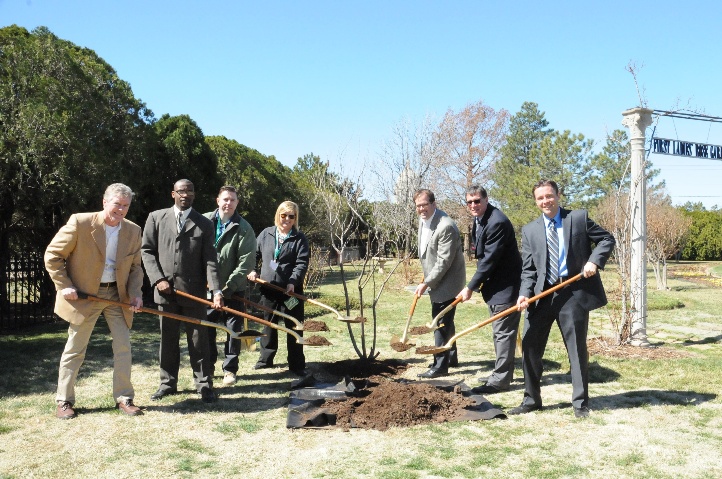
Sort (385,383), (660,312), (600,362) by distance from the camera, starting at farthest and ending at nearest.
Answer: (660,312) → (600,362) → (385,383)

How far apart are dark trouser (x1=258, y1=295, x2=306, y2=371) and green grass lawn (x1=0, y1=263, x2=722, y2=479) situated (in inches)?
6.4

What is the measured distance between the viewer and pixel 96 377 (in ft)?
19.9

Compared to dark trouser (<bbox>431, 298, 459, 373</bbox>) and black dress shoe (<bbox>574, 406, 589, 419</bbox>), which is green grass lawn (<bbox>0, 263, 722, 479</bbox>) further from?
dark trouser (<bbox>431, 298, 459, 373</bbox>)

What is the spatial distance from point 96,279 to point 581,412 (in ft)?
12.7

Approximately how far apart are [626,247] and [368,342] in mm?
3562

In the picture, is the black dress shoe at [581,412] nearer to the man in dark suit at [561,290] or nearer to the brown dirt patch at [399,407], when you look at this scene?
the man in dark suit at [561,290]

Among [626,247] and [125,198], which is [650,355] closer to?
[626,247]

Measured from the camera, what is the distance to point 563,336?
4.85m

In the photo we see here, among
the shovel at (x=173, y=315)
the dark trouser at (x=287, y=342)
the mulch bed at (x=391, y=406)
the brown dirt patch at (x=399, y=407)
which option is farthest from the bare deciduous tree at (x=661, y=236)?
the shovel at (x=173, y=315)

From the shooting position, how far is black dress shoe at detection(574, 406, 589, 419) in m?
4.71

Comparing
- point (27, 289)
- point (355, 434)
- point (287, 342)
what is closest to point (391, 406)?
point (355, 434)

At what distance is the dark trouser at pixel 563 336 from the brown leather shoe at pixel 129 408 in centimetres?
307

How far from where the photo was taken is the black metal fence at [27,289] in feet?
30.3

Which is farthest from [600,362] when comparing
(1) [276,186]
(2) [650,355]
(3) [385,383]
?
(1) [276,186]
